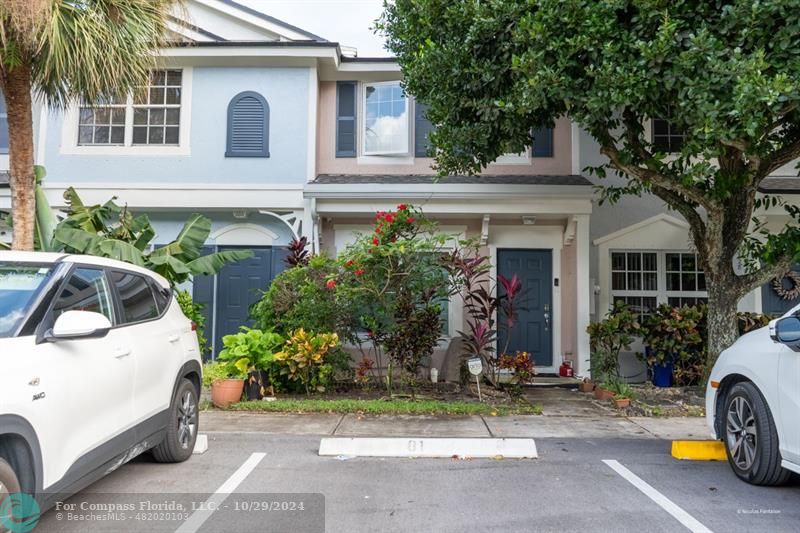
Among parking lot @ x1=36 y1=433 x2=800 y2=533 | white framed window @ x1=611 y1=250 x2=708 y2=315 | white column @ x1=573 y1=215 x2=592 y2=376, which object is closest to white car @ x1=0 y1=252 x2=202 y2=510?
parking lot @ x1=36 y1=433 x2=800 y2=533

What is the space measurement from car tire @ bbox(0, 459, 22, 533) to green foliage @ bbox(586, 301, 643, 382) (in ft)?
27.2

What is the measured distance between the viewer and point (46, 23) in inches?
245

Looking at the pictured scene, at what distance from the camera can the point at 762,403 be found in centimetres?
446

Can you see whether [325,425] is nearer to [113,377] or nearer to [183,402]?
[183,402]

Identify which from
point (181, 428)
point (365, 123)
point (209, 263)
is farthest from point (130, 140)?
point (181, 428)

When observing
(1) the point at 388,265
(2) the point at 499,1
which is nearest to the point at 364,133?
(1) the point at 388,265

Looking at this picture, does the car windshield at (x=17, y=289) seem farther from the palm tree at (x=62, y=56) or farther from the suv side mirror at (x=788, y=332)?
the suv side mirror at (x=788, y=332)

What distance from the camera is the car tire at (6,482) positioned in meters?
2.85

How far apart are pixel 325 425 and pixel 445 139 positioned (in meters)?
4.18

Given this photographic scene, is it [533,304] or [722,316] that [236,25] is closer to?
[533,304]

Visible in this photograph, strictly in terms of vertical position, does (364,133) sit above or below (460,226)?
above

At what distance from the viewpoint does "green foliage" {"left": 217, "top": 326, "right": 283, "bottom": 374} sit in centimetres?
800

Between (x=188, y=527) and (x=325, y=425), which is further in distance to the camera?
(x=325, y=425)

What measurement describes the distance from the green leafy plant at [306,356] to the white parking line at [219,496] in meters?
2.61
